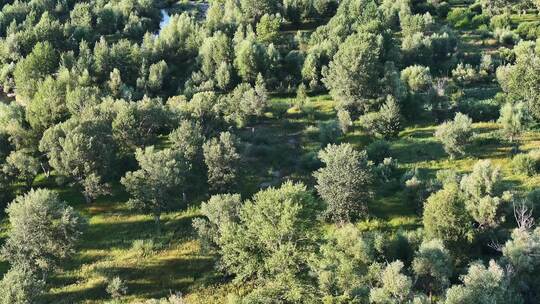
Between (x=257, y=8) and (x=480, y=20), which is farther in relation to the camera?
(x=480, y=20)

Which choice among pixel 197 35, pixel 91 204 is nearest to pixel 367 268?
pixel 91 204

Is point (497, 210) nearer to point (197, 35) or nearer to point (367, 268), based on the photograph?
point (367, 268)

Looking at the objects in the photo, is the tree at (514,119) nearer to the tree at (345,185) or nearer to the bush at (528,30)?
the tree at (345,185)

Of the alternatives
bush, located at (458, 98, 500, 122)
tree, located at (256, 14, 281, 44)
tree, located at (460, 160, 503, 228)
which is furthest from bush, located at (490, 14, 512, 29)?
tree, located at (460, 160, 503, 228)

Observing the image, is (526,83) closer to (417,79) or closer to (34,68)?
(417,79)

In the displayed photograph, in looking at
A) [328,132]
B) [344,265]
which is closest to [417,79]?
[328,132]

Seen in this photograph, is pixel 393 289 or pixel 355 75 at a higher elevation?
pixel 355 75
